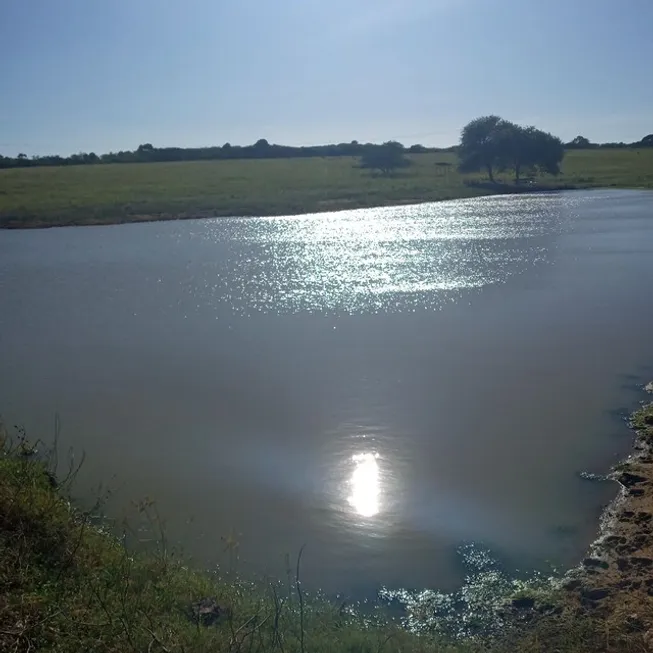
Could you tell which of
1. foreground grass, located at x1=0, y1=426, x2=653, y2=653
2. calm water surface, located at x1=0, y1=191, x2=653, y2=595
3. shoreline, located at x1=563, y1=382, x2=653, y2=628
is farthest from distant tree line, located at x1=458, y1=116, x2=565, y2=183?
foreground grass, located at x1=0, y1=426, x2=653, y2=653

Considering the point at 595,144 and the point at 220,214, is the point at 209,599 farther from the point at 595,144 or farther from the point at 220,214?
the point at 595,144

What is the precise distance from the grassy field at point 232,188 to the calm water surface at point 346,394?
14058mm

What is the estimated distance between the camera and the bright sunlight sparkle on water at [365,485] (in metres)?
7.06

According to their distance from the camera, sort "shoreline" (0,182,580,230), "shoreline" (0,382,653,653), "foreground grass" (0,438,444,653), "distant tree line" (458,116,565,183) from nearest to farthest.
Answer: "foreground grass" (0,438,444,653) < "shoreline" (0,382,653,653) < "shoreline" (0,182,580,230) < "distant tree line" (458,116,565,183)

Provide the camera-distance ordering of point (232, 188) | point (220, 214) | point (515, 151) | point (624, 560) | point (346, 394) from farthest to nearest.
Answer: point (515, 151), point (232, 188), point (220, 214), point (346, 394), point (624, 560)

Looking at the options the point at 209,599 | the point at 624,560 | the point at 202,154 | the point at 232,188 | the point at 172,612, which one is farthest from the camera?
the point at 202,154

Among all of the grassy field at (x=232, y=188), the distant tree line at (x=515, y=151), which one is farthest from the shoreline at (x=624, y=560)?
the distant tree line at (x=515, y=151)

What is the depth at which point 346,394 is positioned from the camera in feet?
33.1

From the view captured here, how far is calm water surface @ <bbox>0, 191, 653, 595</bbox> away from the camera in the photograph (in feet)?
22.0

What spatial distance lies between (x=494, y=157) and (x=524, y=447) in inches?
1919

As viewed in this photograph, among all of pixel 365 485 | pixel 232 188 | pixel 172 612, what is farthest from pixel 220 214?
pixel 172 612

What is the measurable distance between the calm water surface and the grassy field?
1406 centimetres

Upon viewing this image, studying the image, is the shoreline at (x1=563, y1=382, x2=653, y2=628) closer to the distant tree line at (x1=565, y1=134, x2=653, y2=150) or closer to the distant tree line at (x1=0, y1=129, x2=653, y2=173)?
the distant tree line at (x1=0, y1=129, x2=653, y2=173)

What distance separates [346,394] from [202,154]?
76375 millimetres
